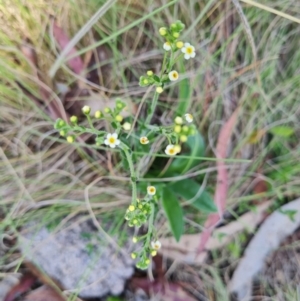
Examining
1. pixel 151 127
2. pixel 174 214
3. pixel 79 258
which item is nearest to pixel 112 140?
pixel 151 127

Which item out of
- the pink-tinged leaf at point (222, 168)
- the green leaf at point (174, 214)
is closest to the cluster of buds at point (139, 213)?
the green leaf at point (174, 214)

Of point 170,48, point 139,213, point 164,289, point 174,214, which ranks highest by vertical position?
point 170,48

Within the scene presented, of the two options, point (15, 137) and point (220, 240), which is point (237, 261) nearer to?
point (220, 240)

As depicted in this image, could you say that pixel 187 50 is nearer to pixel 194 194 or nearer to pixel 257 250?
pixel 194 194

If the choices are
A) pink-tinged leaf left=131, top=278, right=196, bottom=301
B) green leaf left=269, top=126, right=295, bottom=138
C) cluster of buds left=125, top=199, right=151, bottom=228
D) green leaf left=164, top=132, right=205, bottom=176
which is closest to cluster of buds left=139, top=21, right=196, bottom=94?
cluster of buds left=125, top=199, right=151, bottom=228

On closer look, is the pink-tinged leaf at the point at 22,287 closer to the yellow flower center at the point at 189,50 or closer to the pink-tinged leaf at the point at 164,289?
the pink-tinged leaf at the point at 164,289

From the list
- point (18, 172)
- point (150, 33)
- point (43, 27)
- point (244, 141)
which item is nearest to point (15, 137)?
point (18, 172)
